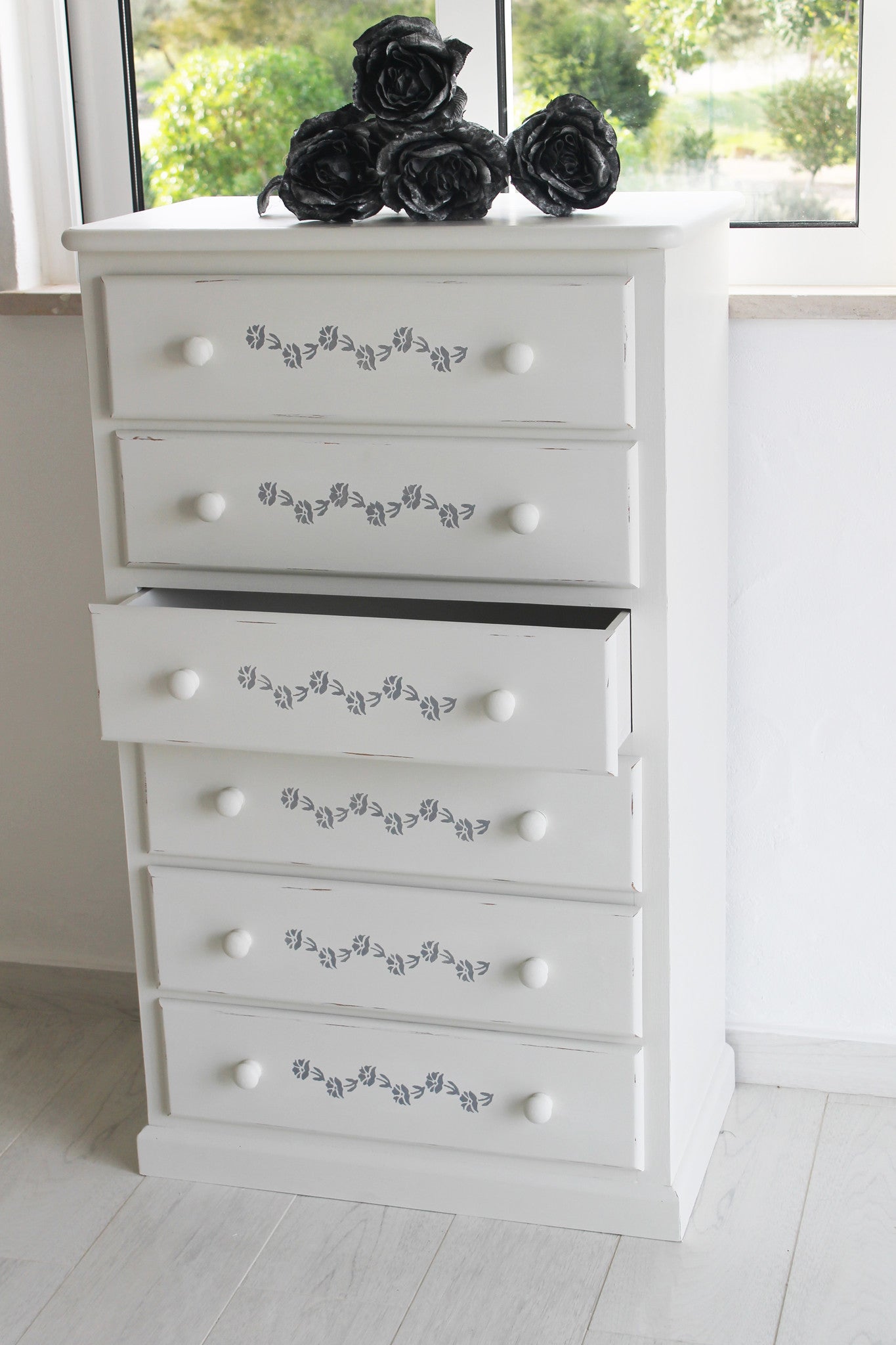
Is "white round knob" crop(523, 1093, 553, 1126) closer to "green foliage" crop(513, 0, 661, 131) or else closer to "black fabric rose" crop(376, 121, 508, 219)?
"black fabric rose" crop(376, 121, 508, 219)

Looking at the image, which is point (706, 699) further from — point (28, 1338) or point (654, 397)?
point (28, 1338)

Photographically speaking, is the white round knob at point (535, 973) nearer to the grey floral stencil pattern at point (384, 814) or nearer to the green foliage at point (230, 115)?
the grey floral stencil pattern at point (384, 814)

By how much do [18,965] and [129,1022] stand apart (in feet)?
0.59

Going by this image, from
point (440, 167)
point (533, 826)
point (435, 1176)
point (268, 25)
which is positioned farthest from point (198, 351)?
point (435, 1176)

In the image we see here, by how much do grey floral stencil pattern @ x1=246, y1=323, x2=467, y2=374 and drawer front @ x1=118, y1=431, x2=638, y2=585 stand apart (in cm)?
7

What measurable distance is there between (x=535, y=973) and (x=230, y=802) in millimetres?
345

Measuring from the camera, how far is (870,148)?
165 centimetres

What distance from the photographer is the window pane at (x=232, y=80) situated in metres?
1.77

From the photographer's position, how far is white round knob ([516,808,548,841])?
54.9 inches

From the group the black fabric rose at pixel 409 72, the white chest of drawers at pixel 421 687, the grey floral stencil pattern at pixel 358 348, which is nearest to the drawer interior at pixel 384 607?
the white chest of drawers at pixel 421 687

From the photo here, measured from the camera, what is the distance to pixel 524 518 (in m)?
1.31

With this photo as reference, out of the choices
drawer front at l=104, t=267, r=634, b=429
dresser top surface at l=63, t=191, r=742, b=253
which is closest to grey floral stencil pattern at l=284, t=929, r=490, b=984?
drawer front at l=104, t=267, r=634, b=429

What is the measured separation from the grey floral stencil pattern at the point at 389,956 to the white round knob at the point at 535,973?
45 mm

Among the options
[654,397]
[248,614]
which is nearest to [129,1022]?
[248,614]
